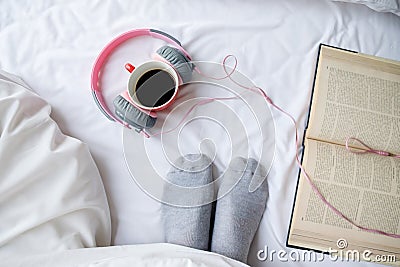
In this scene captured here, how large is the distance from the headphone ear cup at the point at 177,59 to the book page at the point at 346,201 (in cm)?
25

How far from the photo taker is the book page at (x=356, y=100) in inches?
32.7

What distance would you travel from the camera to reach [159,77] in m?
0.81

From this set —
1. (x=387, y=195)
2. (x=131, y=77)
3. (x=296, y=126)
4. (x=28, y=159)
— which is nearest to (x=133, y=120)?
(x=131, y=77)

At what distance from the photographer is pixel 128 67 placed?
2.64 feet

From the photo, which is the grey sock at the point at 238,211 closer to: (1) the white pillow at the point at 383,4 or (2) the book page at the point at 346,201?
(2) the book page at the point at 346,201

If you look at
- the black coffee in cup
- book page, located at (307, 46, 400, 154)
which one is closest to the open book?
book page, located at (307, 46, 400, 154)

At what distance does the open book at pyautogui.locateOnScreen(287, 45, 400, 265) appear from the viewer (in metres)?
0.81

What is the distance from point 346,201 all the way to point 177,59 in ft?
1.28

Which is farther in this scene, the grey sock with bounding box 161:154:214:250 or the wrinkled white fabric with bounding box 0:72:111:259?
the grey sock with bounding box 161:154:214:250

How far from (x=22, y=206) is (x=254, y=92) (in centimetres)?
43

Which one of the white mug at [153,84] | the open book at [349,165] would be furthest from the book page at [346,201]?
the white mug at [153,84]

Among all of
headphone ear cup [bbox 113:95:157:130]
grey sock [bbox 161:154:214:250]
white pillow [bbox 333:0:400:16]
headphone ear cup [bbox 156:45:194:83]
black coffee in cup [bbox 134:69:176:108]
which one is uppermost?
white pillow [bbox 333:0:400:16]

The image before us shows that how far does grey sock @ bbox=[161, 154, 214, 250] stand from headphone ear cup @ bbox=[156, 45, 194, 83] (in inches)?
6.0

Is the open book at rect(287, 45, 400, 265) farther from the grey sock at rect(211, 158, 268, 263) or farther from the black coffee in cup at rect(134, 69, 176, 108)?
the black coffee in cup at rect(134, 69, 176, 108)
